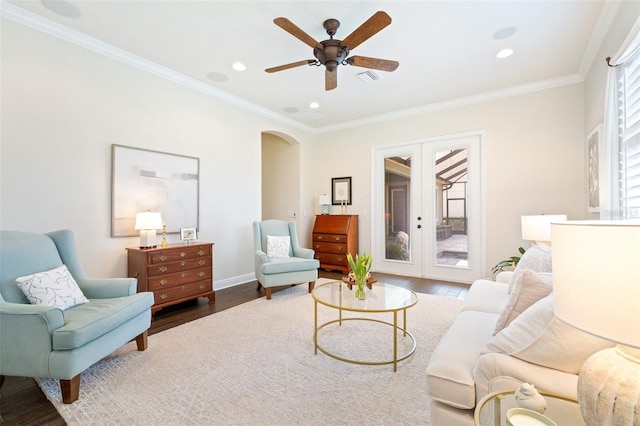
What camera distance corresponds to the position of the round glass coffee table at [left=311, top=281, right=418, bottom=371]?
209 centimetres

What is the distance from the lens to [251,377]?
6.50ft

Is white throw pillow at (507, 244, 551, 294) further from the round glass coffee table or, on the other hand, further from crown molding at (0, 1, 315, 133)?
crown molding at (0, 1, 315, 133)

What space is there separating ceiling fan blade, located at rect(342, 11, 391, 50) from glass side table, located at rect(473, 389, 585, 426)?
2340mm

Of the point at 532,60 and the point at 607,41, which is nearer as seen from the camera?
the point at 607,41

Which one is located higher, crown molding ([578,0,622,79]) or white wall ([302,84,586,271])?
crown molding ([578,0,622,79])

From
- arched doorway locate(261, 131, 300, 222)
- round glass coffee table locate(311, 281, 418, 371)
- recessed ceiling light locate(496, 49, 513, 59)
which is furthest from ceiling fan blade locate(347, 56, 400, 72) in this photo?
arched doorway locate(261, 131, 300, 222)

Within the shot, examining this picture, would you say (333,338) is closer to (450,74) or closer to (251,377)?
(251,377)

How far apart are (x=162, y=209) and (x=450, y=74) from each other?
412cm

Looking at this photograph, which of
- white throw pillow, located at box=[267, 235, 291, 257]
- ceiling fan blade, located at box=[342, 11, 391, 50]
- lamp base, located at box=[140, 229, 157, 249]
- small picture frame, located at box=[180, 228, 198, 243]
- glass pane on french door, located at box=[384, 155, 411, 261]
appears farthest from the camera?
glass pane on french door, located at box=[384, 155, 411, 261]

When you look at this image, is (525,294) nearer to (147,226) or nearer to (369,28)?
(369,28)

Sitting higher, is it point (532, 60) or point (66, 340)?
point (532, 60)

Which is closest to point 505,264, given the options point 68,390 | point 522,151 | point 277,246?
point 522,151

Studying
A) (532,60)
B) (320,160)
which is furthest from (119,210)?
(532,60)

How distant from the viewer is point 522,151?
13.4 ft
